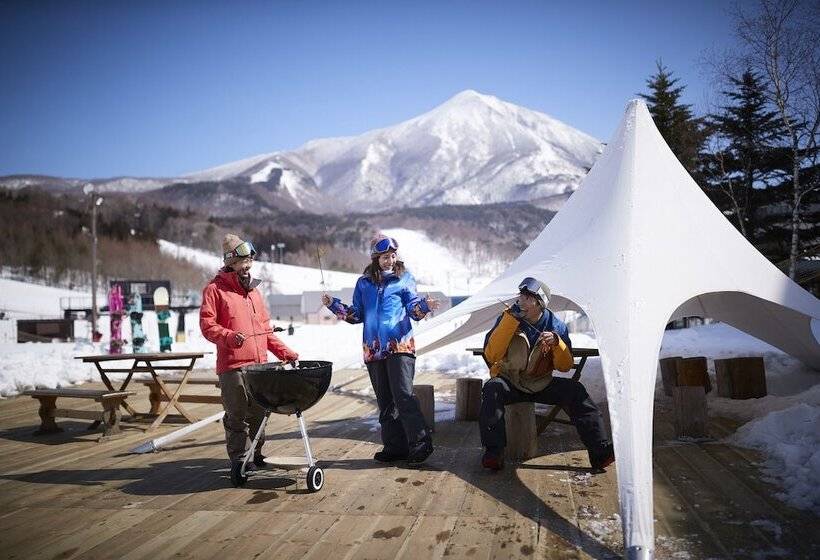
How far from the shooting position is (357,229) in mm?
142875

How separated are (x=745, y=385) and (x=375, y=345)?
411 centimetres

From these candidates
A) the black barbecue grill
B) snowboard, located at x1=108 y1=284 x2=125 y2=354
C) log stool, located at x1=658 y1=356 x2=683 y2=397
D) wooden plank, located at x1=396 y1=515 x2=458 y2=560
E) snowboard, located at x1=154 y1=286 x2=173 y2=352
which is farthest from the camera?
snowboard, located at x1=108 y1=284 x2=125 y2=354

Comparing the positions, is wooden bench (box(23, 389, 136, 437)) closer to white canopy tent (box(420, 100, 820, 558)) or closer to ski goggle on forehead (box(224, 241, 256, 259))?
ski goggle on forehead (box(224, 241, 256, 259))

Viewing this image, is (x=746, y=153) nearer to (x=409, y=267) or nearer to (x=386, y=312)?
(x=386, y=312)

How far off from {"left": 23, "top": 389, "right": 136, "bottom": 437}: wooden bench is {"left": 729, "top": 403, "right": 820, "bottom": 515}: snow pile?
5328 mm

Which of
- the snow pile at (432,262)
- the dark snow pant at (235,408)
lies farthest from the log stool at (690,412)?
the snow pile at (432,262)

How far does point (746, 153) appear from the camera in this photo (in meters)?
17.1

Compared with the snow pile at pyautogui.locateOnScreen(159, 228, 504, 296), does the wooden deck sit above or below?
below

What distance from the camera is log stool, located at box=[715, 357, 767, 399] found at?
5.82 m

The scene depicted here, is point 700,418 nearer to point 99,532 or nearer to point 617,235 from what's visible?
point 617,235

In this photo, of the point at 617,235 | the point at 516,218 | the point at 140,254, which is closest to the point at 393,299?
the point at 617,235

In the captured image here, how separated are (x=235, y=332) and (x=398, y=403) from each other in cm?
125

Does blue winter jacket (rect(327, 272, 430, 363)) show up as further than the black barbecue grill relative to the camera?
Yes

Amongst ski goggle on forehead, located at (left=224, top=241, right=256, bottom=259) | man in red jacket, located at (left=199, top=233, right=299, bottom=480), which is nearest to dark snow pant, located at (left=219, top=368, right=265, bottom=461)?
man in red jacket, located at (left=199, top=233, right=299, bottom=480)
